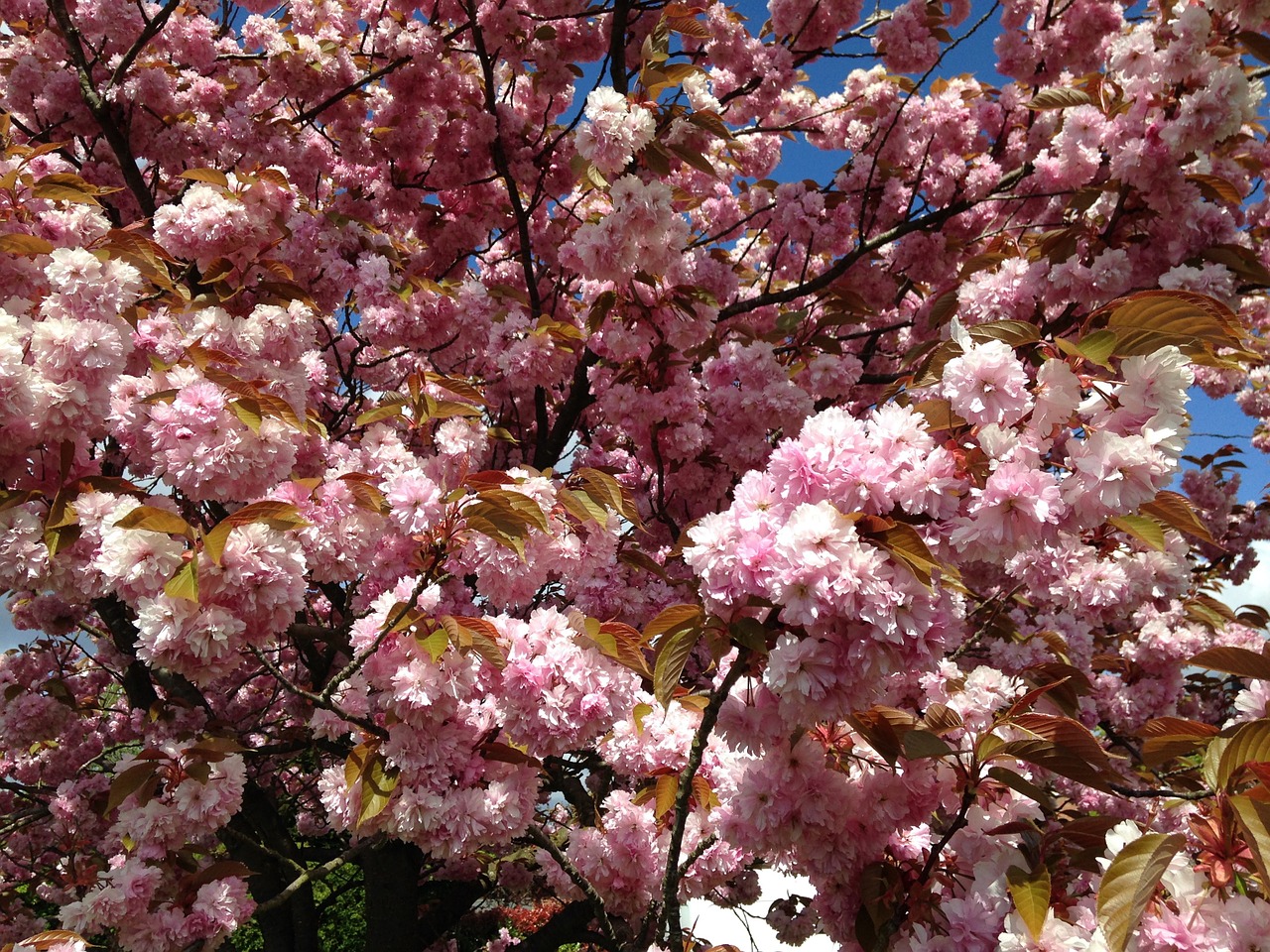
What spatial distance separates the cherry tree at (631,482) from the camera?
4.30 ft

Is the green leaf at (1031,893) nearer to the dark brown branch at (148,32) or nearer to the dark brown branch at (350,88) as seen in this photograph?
the dark brown branch at (148,32)

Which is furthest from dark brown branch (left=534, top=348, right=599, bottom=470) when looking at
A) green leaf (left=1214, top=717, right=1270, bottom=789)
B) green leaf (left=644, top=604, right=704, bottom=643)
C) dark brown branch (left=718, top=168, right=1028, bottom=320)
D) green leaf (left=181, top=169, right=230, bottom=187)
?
green leaf (left=1214, top=717, right=1270, bottom=789)

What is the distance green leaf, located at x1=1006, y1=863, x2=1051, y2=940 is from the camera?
124 cm

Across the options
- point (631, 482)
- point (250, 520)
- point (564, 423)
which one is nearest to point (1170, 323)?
point (250, 520)

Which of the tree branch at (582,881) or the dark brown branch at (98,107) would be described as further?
the dark brown branch at (98,107)

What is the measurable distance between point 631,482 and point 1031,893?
3295 mm

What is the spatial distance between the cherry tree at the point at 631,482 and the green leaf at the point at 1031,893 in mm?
38

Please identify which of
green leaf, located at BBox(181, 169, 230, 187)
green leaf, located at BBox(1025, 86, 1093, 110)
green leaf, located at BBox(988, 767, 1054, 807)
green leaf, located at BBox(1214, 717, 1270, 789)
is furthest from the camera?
green leaf, located at BBox(1025, 86, 1093, 110)

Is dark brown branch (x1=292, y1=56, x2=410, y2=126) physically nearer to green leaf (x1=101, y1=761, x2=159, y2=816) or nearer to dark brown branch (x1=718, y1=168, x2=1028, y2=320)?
dark brown branch (x1=718, y1=168, x2=1028, y2=320)

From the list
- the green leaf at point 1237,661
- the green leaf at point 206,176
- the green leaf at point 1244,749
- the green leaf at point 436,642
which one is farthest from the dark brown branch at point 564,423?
the green leaf at point 1244,749

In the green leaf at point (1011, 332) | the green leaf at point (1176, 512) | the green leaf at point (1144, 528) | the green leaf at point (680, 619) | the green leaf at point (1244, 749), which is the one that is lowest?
the green leaf at point (1244, 749)

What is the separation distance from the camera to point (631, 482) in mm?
4430

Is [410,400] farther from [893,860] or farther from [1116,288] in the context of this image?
[1116,288]

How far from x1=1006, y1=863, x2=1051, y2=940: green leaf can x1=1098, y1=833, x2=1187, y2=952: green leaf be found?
0.16 meters
